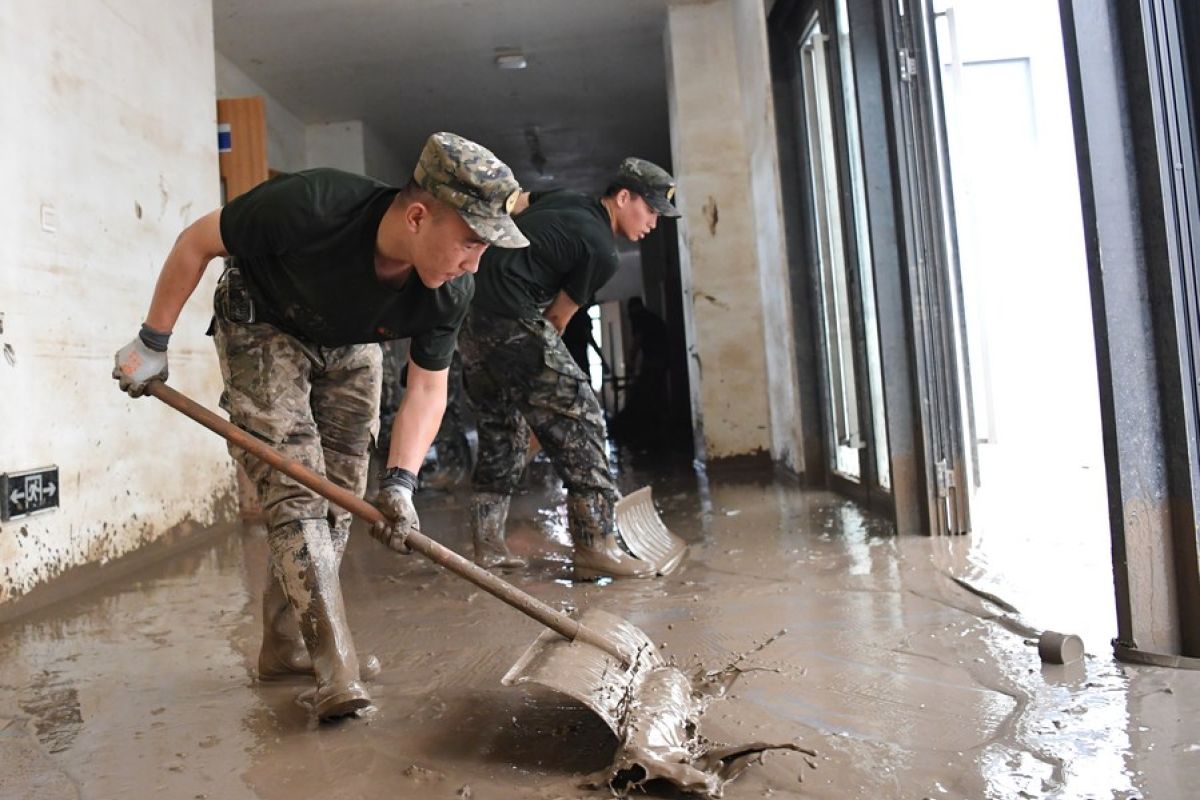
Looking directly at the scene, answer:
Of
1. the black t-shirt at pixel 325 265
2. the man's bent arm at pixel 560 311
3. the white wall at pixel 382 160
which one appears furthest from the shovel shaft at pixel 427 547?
the white wall at pixel 382 160

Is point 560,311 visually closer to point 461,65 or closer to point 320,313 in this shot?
point 320,313

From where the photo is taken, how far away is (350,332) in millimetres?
2156

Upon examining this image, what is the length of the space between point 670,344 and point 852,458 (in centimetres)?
587

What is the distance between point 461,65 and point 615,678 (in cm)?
667

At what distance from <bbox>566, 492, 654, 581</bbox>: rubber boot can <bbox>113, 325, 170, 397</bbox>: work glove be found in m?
1.59

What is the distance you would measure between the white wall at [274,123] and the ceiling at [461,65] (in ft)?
0.28

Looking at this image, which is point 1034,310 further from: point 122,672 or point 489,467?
point 122,672

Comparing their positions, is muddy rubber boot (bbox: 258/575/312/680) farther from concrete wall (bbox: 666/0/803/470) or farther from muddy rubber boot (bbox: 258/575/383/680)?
concrete wall (bbox: 666/0/803/470)

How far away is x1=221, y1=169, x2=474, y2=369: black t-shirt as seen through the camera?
198cm

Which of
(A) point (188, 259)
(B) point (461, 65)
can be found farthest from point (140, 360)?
(B) point (461, 65)

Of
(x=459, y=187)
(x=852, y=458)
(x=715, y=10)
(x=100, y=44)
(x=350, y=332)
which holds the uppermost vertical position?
(x=715, y=10)

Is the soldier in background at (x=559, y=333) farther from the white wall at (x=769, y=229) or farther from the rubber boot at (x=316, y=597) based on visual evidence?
the white wall at (x=769, y=229)

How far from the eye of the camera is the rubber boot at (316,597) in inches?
78.3

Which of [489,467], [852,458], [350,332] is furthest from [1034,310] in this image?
[350,332]
